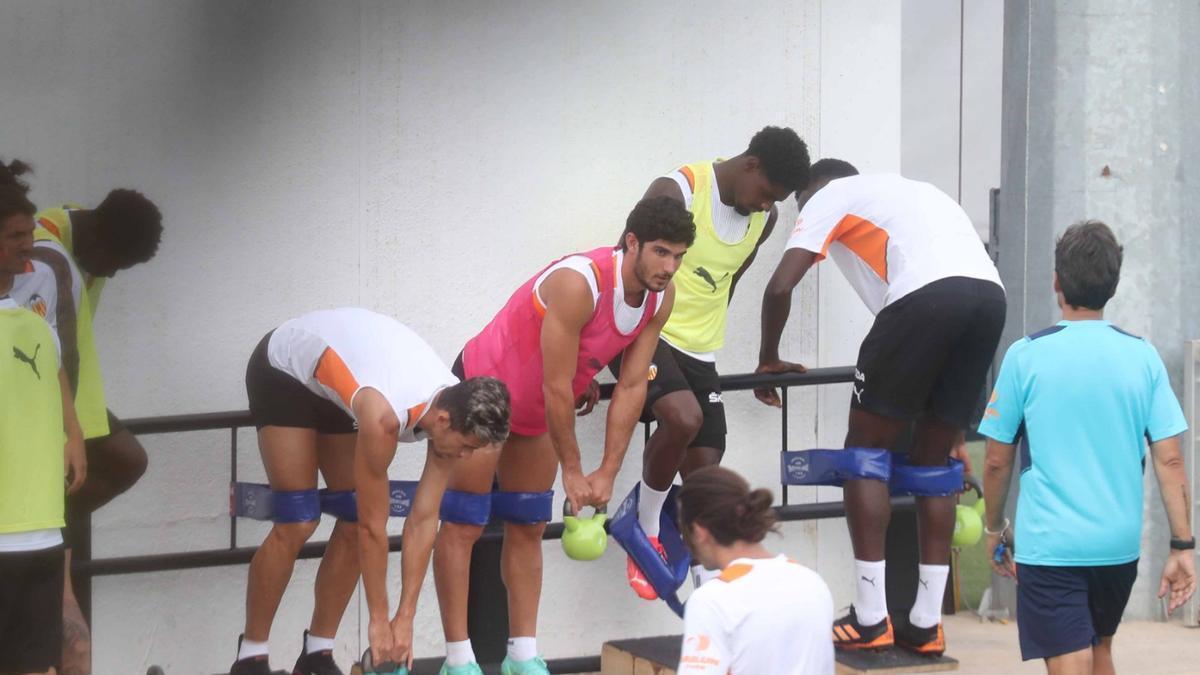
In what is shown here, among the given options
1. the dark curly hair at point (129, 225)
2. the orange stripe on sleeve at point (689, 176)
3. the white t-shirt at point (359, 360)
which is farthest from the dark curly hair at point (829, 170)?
the dark curly hair at point (129, 225)

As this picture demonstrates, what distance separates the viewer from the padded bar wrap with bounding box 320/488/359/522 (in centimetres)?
485

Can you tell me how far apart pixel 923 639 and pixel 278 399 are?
6.96ft

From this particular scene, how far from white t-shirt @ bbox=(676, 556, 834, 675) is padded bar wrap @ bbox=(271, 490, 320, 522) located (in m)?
1.99

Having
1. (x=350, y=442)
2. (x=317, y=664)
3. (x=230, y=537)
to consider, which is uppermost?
(x=350, y=442)

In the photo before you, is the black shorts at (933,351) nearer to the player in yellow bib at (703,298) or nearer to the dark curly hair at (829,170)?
the player in yellow bib at (703,298)

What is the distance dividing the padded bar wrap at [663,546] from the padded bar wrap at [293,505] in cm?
108

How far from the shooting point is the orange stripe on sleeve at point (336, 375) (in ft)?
14.5

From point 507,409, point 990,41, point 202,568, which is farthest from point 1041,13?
point 202,568

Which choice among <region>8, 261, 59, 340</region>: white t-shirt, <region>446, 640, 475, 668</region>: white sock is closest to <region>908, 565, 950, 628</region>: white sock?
<region>446, 640, 475, 668</region>: white sock

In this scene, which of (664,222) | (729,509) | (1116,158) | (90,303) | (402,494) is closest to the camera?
(729,509)

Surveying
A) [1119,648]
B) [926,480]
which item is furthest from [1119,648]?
[926,480]

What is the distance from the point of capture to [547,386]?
4.63 metres

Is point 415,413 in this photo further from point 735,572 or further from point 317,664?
point 735,572

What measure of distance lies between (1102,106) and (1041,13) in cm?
42
